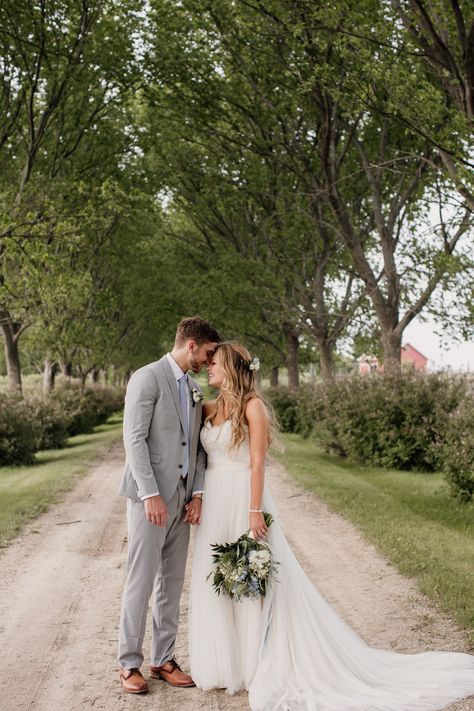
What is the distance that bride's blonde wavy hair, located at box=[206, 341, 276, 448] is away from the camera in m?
5.84

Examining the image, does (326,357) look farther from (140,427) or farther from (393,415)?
(140,427)

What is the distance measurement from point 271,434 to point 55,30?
15.9 m

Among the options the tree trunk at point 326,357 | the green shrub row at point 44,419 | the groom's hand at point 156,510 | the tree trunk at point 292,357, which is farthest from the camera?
the tree trunk at point 292,357

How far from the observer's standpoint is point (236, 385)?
231 inches

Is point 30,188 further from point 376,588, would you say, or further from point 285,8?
point 376,588

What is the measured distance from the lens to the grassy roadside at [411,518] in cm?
799

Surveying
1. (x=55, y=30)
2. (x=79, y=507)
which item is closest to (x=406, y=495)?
(x=79, y=507)

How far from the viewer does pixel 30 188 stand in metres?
19.7

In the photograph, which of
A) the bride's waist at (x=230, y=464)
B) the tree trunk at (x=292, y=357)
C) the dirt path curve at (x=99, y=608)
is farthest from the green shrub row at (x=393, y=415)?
the tree trunk at (x=292, y=357)

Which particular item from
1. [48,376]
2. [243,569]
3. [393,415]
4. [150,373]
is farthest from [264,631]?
[48,376]

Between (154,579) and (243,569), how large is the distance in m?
0.70

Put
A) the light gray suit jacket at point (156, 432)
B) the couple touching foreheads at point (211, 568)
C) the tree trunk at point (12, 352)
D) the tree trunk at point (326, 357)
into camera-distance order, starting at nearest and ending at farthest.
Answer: the couple touching foreheads at point (211, 568), the light gray suit jacket at point (156, 432), the tree trunk at point (12, 352), the tree trunk at point (326, 357)

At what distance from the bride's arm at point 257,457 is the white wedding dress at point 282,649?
123 mm

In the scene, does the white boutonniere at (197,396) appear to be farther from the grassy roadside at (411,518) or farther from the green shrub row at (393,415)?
the green shrub row at (393,415)
